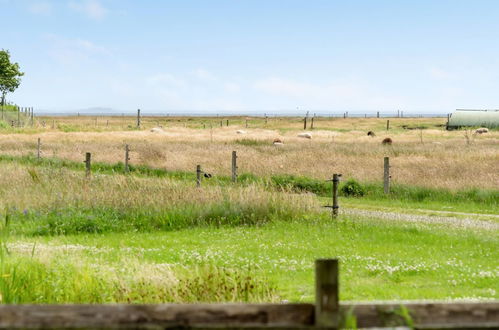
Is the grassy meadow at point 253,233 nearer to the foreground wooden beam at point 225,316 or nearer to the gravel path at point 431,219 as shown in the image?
the gravel path at point 431,219

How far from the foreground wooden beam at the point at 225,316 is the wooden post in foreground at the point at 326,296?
2.6 inches

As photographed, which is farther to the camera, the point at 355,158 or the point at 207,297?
the point at 355,158

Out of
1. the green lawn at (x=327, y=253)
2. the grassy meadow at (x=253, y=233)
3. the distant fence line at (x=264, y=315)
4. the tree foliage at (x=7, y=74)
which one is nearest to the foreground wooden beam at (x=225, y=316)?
the distant fence line at (x=264, y=315)

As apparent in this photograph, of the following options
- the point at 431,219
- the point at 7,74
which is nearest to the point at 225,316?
the point at 431,219

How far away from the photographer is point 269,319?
4324 mm

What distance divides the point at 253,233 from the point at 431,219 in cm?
694

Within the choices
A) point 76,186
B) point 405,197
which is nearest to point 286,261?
point 76,186

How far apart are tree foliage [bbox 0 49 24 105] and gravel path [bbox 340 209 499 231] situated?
88.1m

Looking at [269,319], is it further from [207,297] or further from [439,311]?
[207,297]

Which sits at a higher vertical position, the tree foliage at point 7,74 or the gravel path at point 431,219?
the tree foliage at point 7,74

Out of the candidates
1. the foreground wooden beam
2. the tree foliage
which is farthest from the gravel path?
the tree foliage

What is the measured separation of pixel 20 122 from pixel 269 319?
280ft

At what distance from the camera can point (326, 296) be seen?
4348 mm

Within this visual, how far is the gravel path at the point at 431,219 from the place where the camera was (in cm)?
2109
